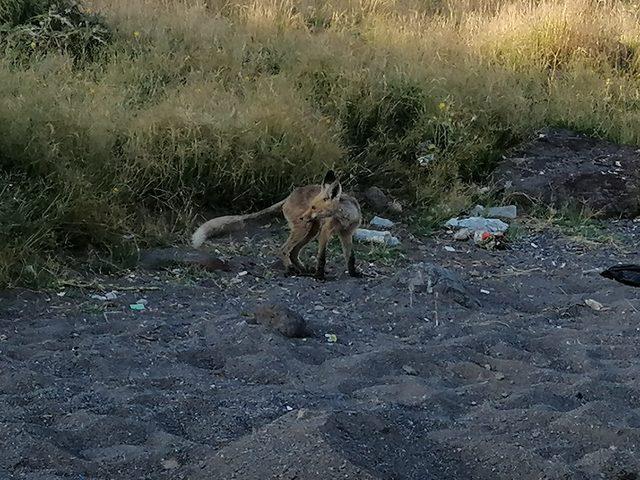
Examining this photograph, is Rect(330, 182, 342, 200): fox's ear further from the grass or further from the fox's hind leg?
the grass

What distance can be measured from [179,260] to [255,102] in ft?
6.63

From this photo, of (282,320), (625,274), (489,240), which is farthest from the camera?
(489,240)

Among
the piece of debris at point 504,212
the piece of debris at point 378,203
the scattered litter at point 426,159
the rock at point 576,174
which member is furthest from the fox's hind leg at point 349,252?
the rock at point 576,174

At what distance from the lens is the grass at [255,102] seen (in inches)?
226

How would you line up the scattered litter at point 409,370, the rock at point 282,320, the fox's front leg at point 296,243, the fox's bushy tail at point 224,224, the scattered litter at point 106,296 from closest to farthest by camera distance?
the scattered litter at point 409,370 → the rock at point 282,320 → the scattered litter at point 106,296 → the fox's front leg at point 296,243 → the fox's bushy tail at point 224,224

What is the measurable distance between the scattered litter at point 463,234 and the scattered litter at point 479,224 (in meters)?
0.06

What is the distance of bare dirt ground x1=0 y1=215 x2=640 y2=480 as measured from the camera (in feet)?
9.89

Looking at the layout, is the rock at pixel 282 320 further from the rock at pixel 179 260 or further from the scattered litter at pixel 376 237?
the scattered litter at pixel 376 237

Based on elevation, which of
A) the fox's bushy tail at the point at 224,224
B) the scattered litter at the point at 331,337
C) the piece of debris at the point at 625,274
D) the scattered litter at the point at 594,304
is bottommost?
the piece of debris at the point at 625,274

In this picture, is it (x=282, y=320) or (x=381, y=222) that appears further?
(x=381, y=222)

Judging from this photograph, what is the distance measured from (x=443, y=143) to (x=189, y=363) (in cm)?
435

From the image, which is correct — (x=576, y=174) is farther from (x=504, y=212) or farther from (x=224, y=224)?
(x=224, y=224)

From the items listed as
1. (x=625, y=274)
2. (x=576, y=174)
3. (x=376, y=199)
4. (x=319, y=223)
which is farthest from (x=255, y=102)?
(x=625, y=274)

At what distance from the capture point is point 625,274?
18.5ft
